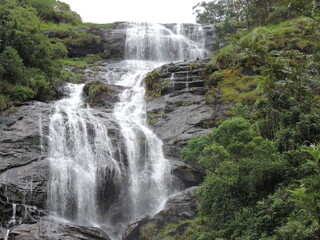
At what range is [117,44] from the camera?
109 feet

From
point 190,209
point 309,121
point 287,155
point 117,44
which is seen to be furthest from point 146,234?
point 117,44

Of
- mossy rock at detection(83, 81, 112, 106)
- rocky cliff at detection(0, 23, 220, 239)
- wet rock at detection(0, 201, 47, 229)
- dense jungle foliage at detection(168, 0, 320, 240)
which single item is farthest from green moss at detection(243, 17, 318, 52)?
wet rock at detection(0, 201, 47, 229)

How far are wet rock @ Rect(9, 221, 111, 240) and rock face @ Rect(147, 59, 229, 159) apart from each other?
619 centimetres

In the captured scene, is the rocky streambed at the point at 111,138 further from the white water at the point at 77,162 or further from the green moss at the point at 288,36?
the green moss at the point at 288,36

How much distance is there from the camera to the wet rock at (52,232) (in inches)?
433

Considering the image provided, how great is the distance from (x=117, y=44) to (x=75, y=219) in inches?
911

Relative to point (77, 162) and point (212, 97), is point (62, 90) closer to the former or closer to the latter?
point (77, 162)

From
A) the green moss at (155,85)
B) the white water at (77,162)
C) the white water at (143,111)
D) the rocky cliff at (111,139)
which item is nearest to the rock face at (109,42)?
the white water at (143,111)

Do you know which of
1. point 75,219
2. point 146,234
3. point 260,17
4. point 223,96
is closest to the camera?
point 146,234

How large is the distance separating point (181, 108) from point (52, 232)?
35.7 ft

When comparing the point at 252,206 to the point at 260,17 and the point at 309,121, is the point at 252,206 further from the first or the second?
the point at 260,17

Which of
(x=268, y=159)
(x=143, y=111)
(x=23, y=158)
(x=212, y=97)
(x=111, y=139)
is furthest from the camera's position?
(x=143, y=111)

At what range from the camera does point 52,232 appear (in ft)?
37.1

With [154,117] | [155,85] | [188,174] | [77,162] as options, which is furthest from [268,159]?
[155,85]
